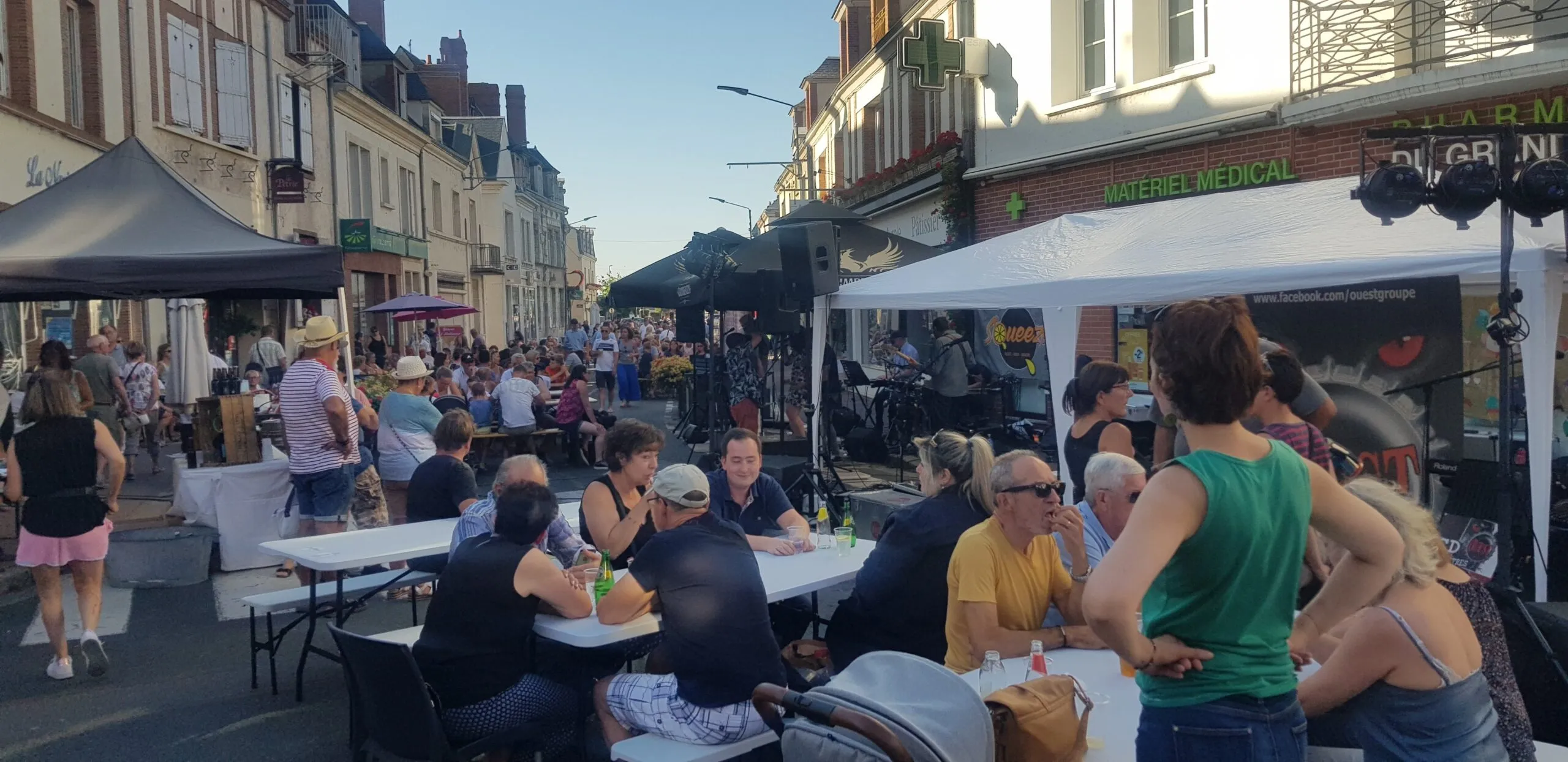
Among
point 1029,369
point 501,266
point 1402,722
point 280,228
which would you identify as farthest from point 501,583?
point 501,266

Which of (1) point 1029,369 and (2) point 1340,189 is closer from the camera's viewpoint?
(2) point 1340,189

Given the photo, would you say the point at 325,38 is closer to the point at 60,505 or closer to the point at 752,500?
the point at 60,505

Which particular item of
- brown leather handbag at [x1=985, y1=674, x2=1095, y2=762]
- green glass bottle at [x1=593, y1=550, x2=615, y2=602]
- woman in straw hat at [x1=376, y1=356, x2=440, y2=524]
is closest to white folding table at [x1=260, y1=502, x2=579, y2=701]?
green glass bottle at [x1=593, y1=550, x2=615, y2=602]

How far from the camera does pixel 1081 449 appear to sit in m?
6.03

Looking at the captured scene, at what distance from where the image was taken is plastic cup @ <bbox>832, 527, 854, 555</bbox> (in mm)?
5273

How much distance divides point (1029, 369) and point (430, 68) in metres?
31.9

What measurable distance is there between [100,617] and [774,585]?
462 centimetres

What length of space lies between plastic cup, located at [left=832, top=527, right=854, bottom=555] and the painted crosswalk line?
4120mm

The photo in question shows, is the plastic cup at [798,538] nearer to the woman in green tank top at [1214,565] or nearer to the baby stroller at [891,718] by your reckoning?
the baby stroller at [891,718]

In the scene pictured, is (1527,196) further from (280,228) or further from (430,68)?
(430,68)

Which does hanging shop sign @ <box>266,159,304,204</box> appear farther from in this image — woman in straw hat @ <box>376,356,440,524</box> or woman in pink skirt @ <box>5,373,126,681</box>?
woman in pink skirt @ <box>5,373,126,681</box>

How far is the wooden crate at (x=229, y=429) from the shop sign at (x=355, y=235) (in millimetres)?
13854

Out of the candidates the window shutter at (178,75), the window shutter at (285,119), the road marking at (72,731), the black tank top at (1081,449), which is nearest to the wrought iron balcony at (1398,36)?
the black tank top at (1081,449)

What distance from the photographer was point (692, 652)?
3.72m
